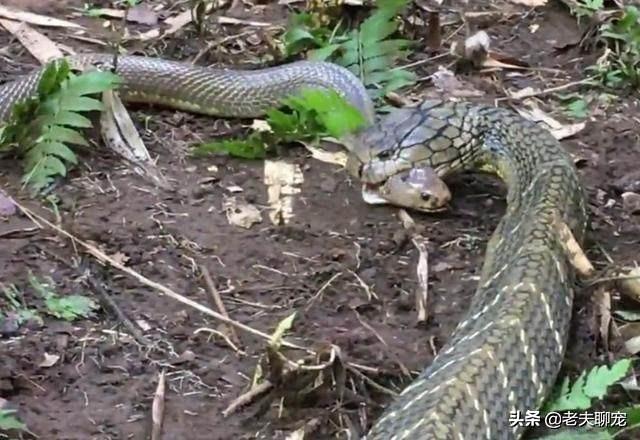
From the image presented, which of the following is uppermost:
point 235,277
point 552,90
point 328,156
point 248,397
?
point 248,397

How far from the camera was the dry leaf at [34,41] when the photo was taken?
7.27 m

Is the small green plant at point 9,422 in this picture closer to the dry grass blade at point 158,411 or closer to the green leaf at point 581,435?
the dry grass blade at point 158,411

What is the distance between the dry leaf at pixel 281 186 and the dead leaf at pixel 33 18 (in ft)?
6.81

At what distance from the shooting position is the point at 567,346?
4910 mm

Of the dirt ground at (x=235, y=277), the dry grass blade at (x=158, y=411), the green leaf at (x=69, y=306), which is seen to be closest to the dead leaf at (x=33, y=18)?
the dirt ground at (x=235, y=277)

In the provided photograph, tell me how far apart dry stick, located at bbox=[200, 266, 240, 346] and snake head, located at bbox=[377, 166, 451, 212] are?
1.03m

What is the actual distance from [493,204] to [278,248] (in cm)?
113

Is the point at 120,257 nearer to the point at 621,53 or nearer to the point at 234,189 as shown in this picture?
the point at 234,189

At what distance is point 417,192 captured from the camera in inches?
231

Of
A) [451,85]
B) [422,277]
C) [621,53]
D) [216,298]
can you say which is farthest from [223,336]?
[621,53]

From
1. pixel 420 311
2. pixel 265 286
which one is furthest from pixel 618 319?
pixel 265 286

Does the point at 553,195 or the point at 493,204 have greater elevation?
the point at 553,195

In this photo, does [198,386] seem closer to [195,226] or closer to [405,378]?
[405,378]

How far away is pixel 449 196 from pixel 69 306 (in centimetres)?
188
